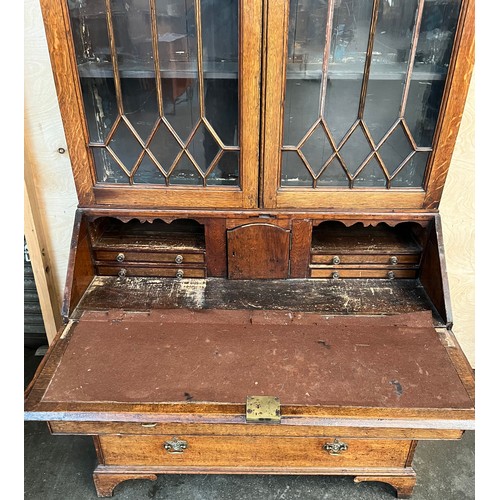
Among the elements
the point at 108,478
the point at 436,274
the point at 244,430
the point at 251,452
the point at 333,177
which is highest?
the point at 333,177

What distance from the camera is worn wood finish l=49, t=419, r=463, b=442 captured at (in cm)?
105

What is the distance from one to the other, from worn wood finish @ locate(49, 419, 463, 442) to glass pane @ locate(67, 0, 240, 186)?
65cm

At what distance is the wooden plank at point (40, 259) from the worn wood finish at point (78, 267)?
401 mm

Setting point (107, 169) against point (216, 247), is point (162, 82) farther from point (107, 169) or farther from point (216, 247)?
point (216, 247)

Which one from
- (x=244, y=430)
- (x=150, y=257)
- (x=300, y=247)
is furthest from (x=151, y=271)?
(x=244, y=430)

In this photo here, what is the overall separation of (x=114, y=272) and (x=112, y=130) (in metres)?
0.44

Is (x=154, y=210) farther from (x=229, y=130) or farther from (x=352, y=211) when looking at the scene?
(x=352, y=211)

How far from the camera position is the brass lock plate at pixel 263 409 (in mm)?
979

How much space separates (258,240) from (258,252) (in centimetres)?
4

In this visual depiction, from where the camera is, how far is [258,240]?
4.32 feet

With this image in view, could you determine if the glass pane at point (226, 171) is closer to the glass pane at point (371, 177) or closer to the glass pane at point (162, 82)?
the glass pane at point (162, 82)

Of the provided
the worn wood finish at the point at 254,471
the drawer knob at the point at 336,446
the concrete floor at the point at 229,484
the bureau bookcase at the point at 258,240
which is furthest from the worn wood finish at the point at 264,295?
the concrete floor at the point at 229,484

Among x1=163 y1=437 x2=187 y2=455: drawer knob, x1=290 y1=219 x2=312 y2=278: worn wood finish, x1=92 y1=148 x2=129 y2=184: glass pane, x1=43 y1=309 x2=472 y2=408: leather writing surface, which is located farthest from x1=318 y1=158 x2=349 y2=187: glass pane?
x1=163 y1=437 x2=187 y2=455: drawer knob

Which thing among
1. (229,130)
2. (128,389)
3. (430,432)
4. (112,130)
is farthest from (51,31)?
(430,432)
